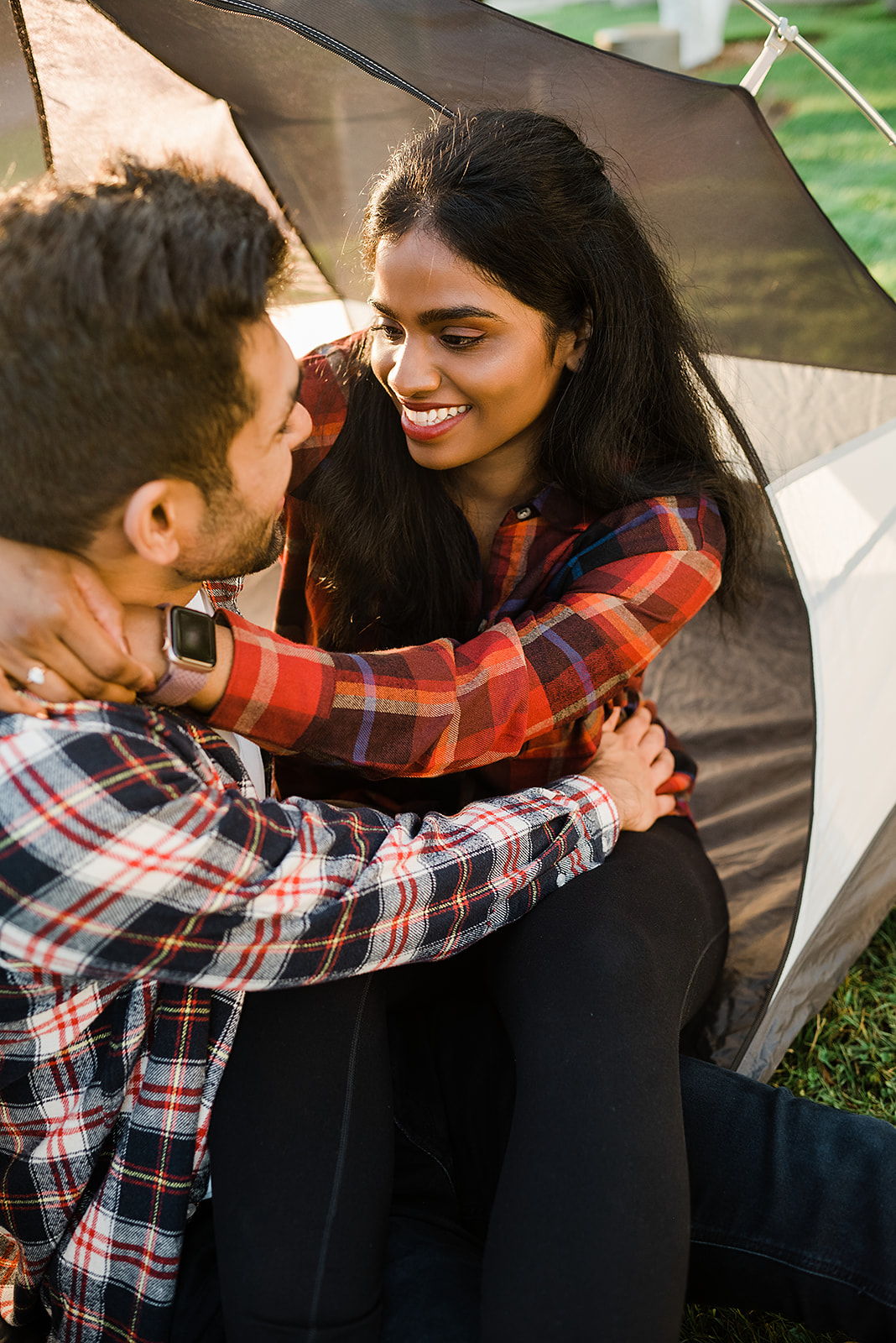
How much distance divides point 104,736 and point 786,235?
131 centimetres

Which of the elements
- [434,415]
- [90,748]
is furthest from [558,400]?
[90,748]

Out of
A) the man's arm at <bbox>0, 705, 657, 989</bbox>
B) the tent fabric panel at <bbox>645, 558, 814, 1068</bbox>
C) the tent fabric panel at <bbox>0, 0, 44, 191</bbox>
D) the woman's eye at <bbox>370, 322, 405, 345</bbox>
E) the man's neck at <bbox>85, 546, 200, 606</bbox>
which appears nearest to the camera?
the man's arm at <bbox>0, 705, 657, 989</bbox>

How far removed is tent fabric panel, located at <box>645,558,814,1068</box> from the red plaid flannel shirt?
383mm

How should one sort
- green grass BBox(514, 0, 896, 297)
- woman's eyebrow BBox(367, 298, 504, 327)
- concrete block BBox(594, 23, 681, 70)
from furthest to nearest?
concrete block BBox(594, 23, 681, 70), green grass BBox(514, 0, 896, 297), woman's eyebrow BBox(367, 298, 504, 327)

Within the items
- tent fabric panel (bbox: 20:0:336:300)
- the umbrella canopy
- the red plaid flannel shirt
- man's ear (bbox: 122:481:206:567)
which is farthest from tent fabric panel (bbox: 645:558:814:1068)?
tent fabric panel (bbox: 20:0:336:300)

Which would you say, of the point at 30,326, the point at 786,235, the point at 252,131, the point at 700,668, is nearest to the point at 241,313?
the point at 30,326

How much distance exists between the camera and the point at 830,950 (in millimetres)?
1656

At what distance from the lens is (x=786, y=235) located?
1.58 m

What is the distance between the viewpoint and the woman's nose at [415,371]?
132 centimetres

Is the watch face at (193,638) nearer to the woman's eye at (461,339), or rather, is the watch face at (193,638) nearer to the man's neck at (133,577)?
the man's neck at (133,577)

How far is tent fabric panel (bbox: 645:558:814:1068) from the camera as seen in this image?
1.79m

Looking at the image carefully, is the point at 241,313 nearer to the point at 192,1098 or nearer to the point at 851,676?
the point at 192,1098

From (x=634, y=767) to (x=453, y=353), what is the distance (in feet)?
2.07

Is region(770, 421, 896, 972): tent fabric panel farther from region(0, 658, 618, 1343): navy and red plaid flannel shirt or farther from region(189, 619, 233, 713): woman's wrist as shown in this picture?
region(189, 619, 233, 713): woman's wrist
